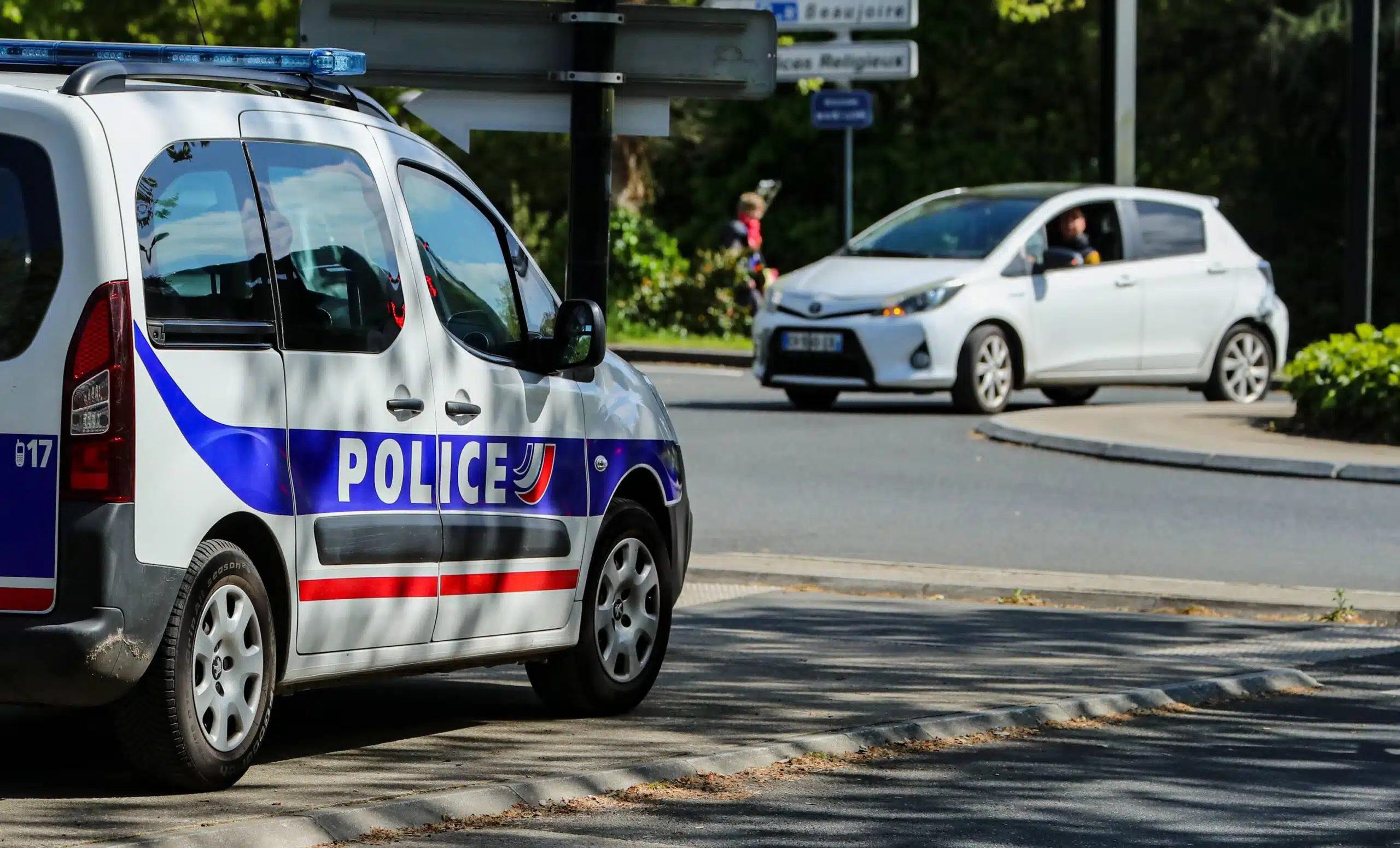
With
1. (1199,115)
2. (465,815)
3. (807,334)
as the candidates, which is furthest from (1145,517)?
(1199,115)

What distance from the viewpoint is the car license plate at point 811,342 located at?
18797 millimetres

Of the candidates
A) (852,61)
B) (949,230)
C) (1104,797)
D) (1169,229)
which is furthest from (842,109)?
(1104,797)

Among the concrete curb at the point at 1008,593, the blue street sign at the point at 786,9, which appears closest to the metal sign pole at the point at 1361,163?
the concrete curb at the point at 1008,593

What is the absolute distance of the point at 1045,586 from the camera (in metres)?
11.1

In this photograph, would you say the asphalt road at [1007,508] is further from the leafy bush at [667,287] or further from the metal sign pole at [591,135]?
the leafy bush at [667,287]

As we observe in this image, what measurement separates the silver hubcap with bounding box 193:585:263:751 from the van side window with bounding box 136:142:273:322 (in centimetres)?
71

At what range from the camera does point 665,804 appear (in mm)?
6406

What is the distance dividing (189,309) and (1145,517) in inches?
330

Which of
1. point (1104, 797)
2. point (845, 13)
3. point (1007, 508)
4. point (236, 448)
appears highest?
point (845, 13)

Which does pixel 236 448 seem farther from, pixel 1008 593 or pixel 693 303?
pixel 693 303

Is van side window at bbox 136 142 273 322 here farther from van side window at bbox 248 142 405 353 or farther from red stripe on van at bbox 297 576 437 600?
red stripe on van at bbox 297 576 437 600

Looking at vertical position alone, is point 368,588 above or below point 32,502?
below

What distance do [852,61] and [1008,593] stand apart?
57.1ft

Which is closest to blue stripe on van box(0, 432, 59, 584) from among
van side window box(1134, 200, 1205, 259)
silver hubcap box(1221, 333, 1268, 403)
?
van side window box(1134, 200, 1205, 259)
